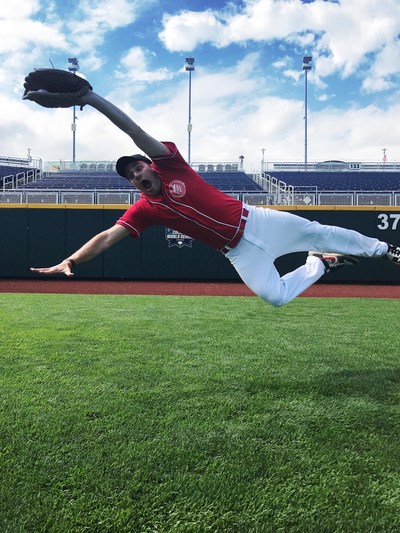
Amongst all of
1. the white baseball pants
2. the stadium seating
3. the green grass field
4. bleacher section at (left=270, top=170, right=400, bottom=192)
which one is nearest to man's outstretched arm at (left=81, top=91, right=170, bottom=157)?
the white baseball pants

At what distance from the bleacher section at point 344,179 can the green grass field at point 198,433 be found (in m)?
21.6

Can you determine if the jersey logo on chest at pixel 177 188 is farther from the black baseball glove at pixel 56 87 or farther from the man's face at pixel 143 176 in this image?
the black baseball glove at pixel 56 87

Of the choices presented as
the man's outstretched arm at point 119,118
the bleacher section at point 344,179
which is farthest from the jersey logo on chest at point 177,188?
the bleacher section at point 344,179

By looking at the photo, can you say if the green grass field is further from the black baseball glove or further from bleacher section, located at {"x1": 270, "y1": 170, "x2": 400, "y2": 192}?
bleacher section, located at {"x1": 270, "y1": 170, "x2": 400, "y2": 192}

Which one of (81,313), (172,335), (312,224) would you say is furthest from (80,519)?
Answer: (81,313)

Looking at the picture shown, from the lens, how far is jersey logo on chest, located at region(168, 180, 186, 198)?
3.73 m

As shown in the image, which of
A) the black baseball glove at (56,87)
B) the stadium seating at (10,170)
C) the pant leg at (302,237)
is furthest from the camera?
the stadium seating at (10,170)

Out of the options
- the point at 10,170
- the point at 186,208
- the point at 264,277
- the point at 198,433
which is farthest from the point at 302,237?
the point at 10,170

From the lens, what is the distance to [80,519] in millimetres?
2016

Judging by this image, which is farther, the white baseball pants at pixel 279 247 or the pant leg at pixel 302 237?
the pant leg at pixel 302 237

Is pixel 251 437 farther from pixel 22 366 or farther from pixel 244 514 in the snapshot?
pixel 22 366

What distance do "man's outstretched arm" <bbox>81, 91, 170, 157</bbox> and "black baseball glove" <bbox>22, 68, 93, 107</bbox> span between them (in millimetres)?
64

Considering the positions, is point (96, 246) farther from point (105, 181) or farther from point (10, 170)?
point (10, 170)

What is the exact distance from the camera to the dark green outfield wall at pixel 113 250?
1396 centimetres
